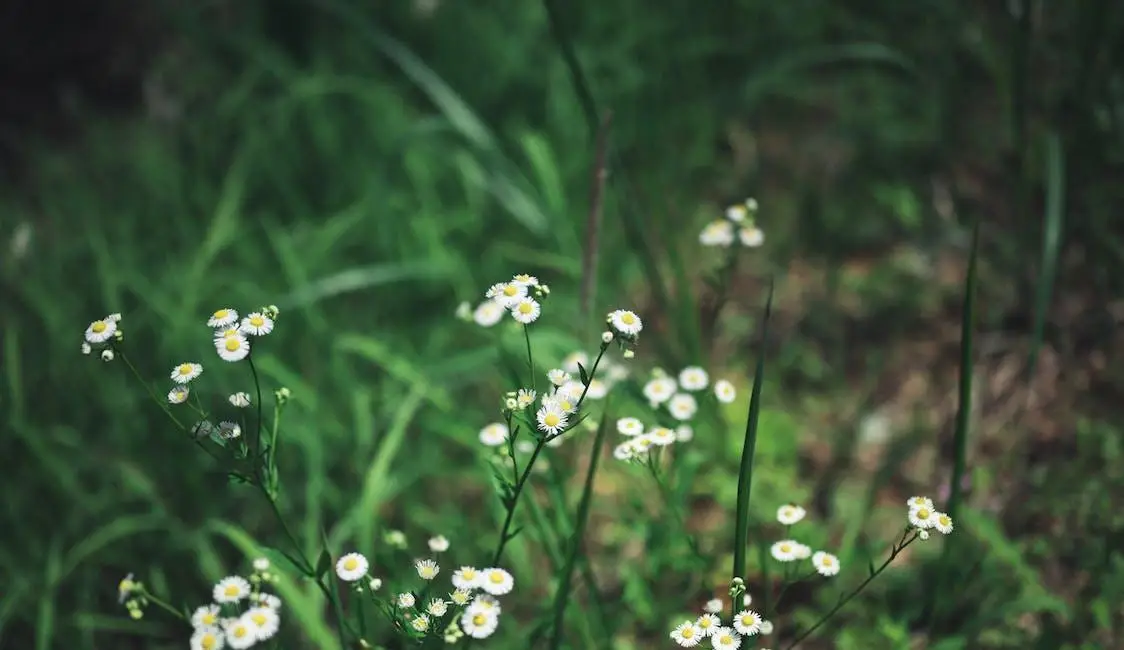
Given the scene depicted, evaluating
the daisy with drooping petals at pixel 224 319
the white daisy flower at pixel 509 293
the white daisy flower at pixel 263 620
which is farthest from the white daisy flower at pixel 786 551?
the daisy with drooping petals at pixel 224 319

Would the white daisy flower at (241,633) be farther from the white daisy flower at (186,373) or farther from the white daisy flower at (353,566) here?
the white daisy flower at (186,373)

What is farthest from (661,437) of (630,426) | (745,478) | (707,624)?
(707,624)

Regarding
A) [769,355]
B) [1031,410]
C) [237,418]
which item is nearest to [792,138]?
[769,355]

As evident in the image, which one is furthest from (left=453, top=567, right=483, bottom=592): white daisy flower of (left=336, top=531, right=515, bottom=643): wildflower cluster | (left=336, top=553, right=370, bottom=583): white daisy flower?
(left=336, top=553, right=370, bottom=583): white daisy flower

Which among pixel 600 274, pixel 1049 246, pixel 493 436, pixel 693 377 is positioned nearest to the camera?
pixel 493 436

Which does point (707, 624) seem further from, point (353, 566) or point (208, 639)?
point (208, 639)

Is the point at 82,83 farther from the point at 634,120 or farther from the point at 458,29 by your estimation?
the point at 634,120

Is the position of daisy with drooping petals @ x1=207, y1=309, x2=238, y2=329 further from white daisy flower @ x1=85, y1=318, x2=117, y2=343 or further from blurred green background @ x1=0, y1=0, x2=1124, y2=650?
blurred green background @ x1=0, y1=0, x2=1124, y2=650
